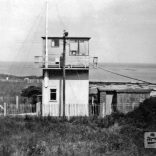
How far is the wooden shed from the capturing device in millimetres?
29391

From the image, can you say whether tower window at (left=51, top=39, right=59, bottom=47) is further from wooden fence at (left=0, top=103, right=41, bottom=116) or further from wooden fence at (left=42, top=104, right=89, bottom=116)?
wooden fence at (left=0, top=103, right=41, bottom=116)

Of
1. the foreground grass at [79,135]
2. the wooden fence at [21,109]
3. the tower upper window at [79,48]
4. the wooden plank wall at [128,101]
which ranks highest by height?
the tower upper window at [79,48]

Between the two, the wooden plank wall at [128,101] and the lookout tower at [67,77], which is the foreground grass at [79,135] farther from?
the lookout tower at [67,77]

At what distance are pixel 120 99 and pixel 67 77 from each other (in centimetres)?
468

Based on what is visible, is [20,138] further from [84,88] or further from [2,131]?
[84,88]

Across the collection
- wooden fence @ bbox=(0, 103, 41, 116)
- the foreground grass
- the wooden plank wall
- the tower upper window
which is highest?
the tower upper window

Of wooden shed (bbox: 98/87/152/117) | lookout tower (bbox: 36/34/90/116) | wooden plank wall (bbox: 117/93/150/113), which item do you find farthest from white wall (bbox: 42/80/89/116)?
wooden plank wall (bbox: 117/93/150/113)

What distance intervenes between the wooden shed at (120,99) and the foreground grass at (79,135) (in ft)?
5.37

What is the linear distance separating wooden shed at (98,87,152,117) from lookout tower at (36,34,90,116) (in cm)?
148

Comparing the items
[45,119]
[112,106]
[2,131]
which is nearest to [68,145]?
[2,131]

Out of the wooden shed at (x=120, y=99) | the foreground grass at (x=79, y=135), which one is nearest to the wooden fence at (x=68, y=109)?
the wooden shed at (x=120, y=99)

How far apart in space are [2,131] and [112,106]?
10958 mm

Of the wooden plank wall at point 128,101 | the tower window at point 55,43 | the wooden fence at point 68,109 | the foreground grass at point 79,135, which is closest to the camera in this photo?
the foreground grass at point 79,135

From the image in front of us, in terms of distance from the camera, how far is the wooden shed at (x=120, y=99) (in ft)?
96.4
